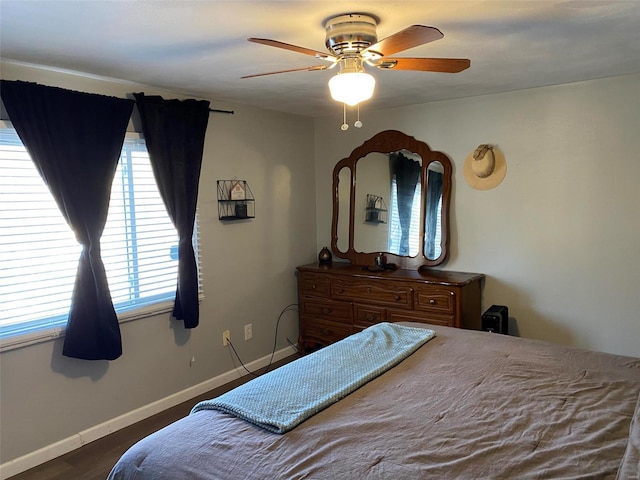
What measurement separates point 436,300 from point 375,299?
53cm

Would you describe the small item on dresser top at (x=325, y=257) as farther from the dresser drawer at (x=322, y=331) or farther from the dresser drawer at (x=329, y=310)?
the dresser drawer at (x=322, y=331)

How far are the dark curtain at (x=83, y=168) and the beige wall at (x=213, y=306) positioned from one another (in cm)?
14

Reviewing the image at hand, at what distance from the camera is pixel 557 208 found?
349cm

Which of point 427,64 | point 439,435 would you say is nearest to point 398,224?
point 427,64

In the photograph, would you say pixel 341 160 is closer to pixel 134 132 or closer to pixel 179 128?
pixel 179 128

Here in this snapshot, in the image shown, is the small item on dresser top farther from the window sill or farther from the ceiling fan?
the ceiling fan

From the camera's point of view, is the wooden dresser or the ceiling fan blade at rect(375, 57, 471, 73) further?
the wooden dresser

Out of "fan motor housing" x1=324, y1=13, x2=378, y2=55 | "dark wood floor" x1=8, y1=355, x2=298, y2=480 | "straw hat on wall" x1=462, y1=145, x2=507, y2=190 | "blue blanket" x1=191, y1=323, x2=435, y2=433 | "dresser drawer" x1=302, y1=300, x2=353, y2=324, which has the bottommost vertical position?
"dark wood floor" x1=8, y1=355, x2=298, y2=480

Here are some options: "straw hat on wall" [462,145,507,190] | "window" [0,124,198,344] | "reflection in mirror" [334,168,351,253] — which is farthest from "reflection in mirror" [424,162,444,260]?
"window" [0,124,198,344]

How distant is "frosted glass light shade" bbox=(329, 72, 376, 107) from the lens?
Answer: 200cm

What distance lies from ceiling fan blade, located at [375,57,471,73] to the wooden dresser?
1777 mm

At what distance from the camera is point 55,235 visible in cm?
281

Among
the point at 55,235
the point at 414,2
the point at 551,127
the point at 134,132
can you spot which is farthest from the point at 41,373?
the point at 551,127

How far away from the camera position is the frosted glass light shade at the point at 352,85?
2.00 m
